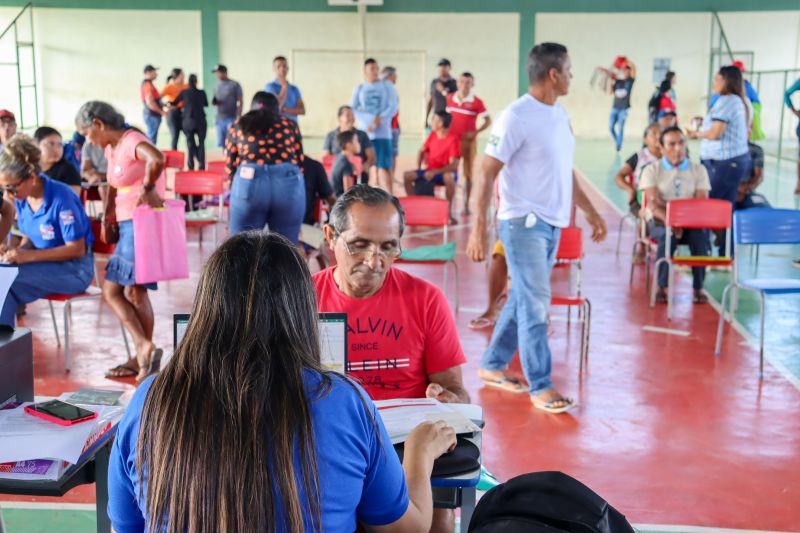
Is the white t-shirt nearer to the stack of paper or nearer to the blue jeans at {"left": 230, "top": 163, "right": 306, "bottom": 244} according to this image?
the blue jeans at {"left": 230, "top": 163, "right": 306, "bottom": 244}

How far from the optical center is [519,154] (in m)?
4.71

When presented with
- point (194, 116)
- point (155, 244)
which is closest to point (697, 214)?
point (155, 244)

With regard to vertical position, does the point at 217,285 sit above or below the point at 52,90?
below

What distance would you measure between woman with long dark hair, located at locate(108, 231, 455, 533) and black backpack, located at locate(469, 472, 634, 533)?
246mm

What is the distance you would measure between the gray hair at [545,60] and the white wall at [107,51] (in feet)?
65.3

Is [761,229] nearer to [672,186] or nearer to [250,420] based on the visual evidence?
[672,186]

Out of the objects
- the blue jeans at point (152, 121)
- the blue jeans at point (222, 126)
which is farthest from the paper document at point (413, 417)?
the blue jeans at point (152, 121)

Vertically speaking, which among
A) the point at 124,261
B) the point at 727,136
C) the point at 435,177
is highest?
the point at 727,136

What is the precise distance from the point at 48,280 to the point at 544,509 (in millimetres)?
4118

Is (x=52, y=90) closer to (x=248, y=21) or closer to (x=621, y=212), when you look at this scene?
(x=248, y=21)

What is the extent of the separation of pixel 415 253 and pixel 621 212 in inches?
221

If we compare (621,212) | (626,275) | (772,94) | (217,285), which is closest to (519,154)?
(217,285)

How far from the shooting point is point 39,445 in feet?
7.39

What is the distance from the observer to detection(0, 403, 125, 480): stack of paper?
2.21m
